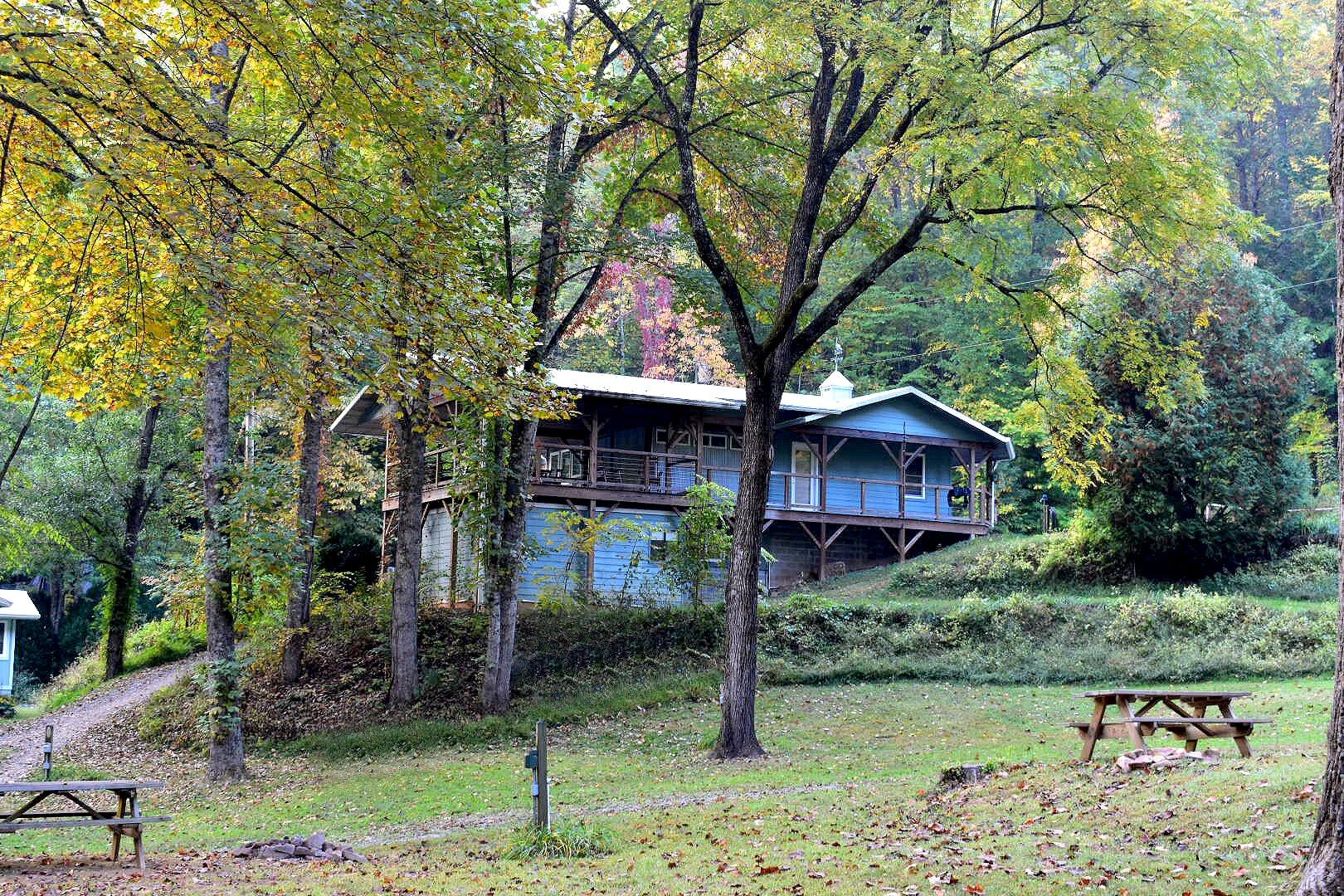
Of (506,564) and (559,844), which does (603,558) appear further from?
(559,844)

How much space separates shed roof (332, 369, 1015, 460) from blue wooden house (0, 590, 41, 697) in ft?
37.8

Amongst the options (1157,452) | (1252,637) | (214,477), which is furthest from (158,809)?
(1157,452)

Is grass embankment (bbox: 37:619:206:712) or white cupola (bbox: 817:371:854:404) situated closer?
grass embankment (bbox: 37:619:206:712)

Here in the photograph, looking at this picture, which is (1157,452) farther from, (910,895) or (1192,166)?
(910,895)

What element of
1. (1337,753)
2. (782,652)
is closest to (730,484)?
(782,652)

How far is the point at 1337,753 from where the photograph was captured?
18.3ft

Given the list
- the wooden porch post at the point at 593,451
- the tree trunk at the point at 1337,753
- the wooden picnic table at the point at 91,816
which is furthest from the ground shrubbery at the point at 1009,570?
the tree trunk at the point at 1337,753

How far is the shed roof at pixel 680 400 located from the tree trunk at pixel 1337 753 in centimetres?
2109

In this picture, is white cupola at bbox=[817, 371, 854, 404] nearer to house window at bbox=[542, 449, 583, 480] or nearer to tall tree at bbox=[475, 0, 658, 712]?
house window at bbox=[542, 449, 583, 480]

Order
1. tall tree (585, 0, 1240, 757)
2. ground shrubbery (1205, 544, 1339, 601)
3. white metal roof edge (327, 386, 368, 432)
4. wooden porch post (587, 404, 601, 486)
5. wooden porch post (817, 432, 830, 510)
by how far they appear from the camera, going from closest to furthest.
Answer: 1. tall tree (585, 0, 1240, 757)
2. ground shrubbery (1205, 544, 1339, 601)
3. white metal roof edge (327, 386, 368, 432)
4. wooden porch post (587, 404, 601, 486)
5. wooden porch post (817, 432, 830, 510)

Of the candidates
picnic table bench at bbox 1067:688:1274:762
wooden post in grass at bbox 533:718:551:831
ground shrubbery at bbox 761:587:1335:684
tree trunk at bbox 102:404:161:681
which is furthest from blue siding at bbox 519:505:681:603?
wooden post in grass at bbox 533:718:551:831

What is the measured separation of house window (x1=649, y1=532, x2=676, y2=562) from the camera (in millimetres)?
26192

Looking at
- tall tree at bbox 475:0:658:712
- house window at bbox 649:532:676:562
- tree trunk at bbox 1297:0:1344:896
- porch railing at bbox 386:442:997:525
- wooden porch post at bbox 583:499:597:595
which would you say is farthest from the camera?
porch railing at bbox 386:442:997:525

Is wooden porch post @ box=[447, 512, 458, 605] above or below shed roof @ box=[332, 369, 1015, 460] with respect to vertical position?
below
